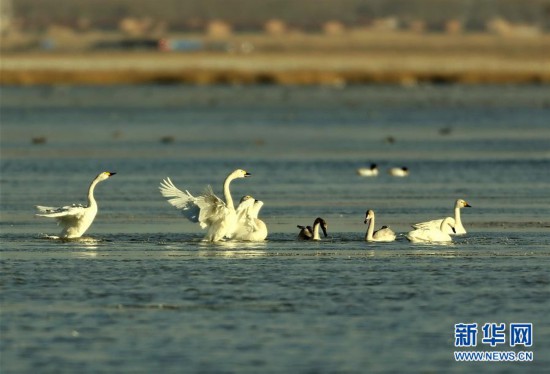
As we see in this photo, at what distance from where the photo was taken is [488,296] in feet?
45.0

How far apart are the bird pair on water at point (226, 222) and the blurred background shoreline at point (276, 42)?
52.2 metres

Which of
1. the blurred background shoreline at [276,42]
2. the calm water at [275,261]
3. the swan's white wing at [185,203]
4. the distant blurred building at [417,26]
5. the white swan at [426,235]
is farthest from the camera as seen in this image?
the distant blurred building at [417,26]

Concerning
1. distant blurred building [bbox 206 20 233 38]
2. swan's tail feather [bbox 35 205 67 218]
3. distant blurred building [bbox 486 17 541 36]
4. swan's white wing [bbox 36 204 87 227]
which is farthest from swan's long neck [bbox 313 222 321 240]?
distant blurred building [bbox 206 20 233 38]

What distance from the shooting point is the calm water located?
11539 millimetres

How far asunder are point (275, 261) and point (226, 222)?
82.1 inches

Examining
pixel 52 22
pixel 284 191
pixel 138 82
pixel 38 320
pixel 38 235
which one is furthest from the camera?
pixel 52 22

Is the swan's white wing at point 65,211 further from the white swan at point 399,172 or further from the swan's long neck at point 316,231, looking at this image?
the white swan at point 399,172

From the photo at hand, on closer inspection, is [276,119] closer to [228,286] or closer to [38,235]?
[38,235]

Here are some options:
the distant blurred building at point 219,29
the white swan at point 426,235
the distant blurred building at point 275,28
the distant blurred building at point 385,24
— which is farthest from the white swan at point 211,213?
the distant blurred building at point 385,24

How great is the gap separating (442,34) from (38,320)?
13752 cm

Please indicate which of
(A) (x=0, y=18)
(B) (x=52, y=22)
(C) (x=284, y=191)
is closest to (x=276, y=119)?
(C) (x=284, y=191)

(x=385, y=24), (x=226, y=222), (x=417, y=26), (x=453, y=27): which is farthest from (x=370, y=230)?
(x=417, y=26)

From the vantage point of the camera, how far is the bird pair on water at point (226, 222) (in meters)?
17.8

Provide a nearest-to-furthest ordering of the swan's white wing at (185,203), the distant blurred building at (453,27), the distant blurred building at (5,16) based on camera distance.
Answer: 1. the swan's white wing at (185,203)
2. the distant blurred building at (453,27)
3. the distant blurred building at (5,16)
